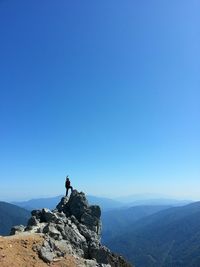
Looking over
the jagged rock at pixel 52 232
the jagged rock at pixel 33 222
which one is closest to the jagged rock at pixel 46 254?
the jagged rock at pixel 52 232

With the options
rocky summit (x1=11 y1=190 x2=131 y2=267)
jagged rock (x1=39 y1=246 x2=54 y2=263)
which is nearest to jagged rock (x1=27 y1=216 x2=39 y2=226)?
rocky summit (x1=11 y1=190 x2=131 y2=267)

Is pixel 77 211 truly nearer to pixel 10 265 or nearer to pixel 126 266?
pixel 126 266

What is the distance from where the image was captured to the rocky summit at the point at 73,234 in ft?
136

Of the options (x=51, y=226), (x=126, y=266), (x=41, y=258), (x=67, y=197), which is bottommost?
(x=126, y=266)

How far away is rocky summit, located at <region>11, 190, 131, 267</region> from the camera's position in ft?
136

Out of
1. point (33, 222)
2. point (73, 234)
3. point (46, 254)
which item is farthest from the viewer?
point (33, 222)

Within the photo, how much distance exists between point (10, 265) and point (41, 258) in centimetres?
482

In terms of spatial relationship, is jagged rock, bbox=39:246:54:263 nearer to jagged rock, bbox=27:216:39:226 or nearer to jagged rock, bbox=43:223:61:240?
jagged rock, bbox=43:223:61:240

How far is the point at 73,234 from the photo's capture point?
165ft

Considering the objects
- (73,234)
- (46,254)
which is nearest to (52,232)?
(73,234)

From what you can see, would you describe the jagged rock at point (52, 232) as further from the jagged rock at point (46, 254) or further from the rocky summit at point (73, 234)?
the jagged rock at point (46, 254)

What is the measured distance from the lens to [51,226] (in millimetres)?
46656

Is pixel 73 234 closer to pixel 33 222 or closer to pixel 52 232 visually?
pixel 52 232

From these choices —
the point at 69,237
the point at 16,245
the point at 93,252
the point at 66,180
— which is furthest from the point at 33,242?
the point at 66,180
